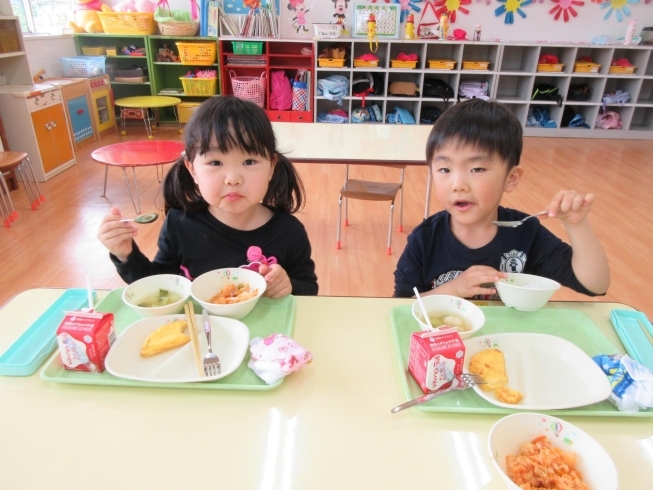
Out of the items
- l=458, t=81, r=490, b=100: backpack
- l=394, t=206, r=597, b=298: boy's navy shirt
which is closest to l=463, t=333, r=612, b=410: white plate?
l=394, t=206, r=597, b=298: boy's navy shirt

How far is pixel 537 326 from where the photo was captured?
90 cm

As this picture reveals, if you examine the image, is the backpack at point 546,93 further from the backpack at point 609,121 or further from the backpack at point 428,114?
the backpack at point 428,114

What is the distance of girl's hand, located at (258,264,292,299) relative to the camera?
0.95 metres

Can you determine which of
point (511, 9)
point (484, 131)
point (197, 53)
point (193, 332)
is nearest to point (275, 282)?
point (193, 332)

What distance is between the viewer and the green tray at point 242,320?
2.33 feet

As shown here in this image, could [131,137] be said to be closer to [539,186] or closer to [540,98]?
[539,186]

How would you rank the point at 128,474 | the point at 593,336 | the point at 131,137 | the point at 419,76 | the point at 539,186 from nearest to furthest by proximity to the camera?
the point at 128,474
the point at 593,336
the point at 539,186
the point at 131,137
the point at 419,76

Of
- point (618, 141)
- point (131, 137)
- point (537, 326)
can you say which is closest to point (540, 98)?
point (618, 141)

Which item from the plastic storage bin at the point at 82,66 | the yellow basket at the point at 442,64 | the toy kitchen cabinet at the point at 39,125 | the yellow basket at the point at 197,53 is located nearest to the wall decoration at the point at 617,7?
the yellow basket at the point at 442,64

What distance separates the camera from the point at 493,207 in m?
1.04

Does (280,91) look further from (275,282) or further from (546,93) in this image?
(275,282)

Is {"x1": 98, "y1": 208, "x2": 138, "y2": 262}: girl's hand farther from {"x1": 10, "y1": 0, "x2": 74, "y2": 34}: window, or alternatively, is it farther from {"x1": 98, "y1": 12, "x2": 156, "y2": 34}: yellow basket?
{"x1": 98, "y1": 12, "x2": 156, "y2": 34}: yellow basket

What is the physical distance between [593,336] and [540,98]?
5.47 metres

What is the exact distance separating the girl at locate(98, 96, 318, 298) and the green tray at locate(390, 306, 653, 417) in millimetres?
267
